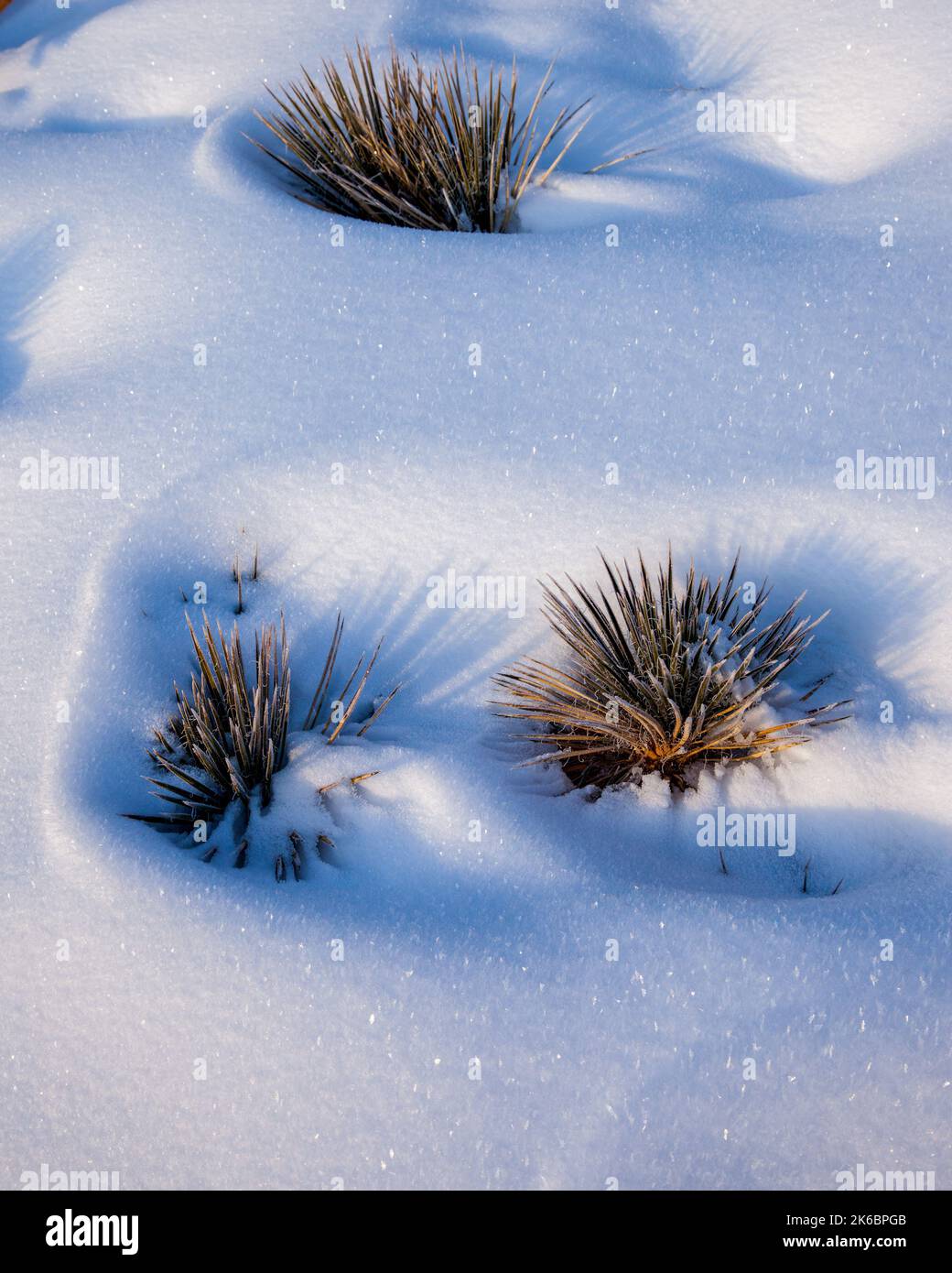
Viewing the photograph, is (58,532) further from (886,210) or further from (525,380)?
(886,210)

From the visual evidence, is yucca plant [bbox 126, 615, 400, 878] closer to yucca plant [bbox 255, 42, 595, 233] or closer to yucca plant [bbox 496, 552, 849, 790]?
yucca plant [bbox 496, 552, 849, 790]

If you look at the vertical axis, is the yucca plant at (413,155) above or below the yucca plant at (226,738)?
above

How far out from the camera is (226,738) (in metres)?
1.83

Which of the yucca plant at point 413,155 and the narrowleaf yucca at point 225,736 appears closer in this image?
the narrowleaf yucca at point 225,736

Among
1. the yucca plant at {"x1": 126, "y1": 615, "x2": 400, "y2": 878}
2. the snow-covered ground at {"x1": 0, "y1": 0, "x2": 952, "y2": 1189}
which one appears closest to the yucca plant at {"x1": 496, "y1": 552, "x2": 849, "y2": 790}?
the snow-covered ground at {"x1": 0, "y1": 0, "x2": 952, "y2": 1189}

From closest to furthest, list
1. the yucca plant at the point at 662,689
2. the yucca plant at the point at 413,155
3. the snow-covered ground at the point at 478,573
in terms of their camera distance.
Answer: the snow-covered ground at the point at 478,573, the yucca plant at the point at 662,689, the yucca plant at the point at 413,155

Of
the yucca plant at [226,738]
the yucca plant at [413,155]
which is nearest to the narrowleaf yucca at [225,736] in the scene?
the yucca plant at [226,738]

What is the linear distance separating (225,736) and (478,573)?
66cm

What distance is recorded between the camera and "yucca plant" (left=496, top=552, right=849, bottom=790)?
1.73 metres

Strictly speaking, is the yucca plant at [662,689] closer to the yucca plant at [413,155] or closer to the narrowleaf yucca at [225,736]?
the narrowleaf yucca at [225,736]

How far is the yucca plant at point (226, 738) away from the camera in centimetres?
177

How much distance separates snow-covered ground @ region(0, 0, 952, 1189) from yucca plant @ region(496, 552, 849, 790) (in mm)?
70

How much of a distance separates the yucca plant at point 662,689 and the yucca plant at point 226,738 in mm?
359
